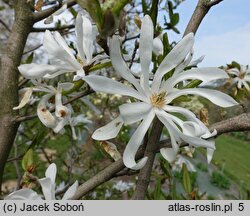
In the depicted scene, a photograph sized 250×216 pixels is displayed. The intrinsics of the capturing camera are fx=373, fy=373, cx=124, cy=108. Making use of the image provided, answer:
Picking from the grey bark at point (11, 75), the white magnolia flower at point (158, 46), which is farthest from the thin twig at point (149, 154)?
the grey bark at point (11, 75)

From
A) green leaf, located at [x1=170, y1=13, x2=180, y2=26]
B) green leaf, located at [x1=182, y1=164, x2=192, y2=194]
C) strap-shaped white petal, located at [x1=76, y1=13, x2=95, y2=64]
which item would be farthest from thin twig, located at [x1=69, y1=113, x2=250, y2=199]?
green leaf, located at [x1=170, y1=13, x2=180, y2=26]

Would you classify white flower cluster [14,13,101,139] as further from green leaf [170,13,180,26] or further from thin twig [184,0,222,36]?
green leaf [170,13,180,26]

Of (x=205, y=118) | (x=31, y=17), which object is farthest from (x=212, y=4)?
(x=31, y=17)

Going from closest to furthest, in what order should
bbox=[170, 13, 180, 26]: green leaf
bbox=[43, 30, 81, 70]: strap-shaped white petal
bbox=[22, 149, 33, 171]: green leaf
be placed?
bbox=[43, 30, 81, 70]: strap-shaped white petal, bbox=[22, 149, 33, 171]: green leaf, bbox=[170, 13, 180, 26]: green leaf

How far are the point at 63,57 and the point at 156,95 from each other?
0.20 metres

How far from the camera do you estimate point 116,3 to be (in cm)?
58

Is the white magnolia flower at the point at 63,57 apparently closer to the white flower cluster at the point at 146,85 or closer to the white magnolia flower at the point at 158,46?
the white flower cluster at the point at 146,85

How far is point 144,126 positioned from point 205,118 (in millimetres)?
164

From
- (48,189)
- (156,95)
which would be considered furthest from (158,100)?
(48,189)

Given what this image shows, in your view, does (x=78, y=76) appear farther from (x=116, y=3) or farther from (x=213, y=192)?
(x=213, y=192)

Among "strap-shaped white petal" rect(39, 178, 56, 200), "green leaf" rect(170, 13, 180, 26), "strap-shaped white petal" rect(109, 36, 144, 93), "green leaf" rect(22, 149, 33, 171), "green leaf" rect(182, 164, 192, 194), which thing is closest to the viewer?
"strap-shaped white petal" rect(109, 36, 144, 93)

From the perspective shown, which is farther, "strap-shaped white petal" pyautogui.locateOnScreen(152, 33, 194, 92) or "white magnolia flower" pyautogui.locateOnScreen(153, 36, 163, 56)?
"white magnolia flower" pyautogui.locateOnScreen(153, 36, 163, 56)

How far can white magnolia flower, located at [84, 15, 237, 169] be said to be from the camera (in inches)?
24.2

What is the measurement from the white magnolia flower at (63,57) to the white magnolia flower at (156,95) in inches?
4.5
